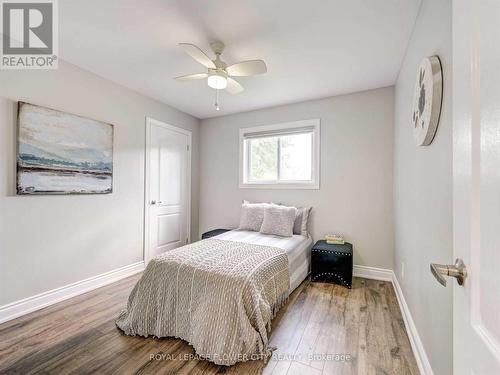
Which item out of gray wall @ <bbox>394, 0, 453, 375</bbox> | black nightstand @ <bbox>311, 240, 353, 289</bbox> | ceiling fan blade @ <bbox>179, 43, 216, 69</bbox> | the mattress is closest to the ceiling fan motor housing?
ceiling fan blade @ <bbox>179, 43, 216, 69</bbox>

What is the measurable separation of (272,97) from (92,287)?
330 cm

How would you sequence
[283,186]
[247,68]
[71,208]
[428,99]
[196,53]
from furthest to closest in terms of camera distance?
[283,186] < [71,208] < [247,68] < [196,53] < [428,99]

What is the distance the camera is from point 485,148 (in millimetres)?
527

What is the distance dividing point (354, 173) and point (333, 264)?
1.24 metres

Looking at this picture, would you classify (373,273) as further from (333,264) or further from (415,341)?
(415,341)

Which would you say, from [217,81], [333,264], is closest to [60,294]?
[217,81]

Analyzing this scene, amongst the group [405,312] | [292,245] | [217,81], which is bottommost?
[405,312]

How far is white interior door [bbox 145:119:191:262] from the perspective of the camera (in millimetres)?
3412

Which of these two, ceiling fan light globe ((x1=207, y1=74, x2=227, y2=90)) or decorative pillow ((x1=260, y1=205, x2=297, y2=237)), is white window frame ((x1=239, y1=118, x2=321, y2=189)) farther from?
ceiling fan light globe ((x1=207, y1=74, x2=227, y2=90))

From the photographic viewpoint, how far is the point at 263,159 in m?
3.86

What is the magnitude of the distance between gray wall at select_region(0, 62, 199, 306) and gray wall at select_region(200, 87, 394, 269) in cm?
185

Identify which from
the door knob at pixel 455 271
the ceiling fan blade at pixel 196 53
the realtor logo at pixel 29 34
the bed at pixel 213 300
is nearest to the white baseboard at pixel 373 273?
the bed at pixel 213 300

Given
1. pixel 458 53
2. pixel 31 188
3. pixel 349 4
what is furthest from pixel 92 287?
pixel 349 4

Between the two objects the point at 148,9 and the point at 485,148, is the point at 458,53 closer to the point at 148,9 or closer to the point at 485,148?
the point at 485,148
